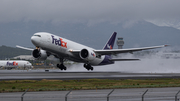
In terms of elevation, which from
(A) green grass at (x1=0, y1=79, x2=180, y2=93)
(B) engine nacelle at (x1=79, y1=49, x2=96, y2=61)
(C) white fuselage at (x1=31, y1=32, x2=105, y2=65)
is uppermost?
(C) white fuselage at (x1=31, y1=32, x2=105, y2=65)

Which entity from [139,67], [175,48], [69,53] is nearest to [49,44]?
[69,53]

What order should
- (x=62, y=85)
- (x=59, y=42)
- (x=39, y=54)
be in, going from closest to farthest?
(x=62, y=85), (x=59, y=42), (x=39, y=54)

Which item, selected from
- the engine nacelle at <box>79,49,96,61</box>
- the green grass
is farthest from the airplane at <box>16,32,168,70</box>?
the green grass

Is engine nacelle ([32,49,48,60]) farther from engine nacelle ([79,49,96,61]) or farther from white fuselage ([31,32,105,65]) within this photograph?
engine nacelle ([79,49,96,61])

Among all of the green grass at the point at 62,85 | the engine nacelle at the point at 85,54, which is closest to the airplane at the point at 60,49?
the engine nacelle at the point at 85,54

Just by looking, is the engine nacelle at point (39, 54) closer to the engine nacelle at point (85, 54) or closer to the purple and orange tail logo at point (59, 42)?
the purple and orange tail logo at point (59, 42)

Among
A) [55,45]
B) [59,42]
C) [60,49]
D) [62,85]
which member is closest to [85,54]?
[60,49]

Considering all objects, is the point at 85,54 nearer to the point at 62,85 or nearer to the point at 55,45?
the point at 55,45

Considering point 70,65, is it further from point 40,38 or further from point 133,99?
point 133,99

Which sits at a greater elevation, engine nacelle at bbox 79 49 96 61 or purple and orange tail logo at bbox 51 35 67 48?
purple and orange tail logo at bbox 51 35 67 48

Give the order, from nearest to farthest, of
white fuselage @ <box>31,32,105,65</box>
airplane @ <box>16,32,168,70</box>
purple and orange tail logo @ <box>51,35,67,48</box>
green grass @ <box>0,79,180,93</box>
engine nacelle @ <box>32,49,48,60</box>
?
green grass @ <box>0,79,180,93</box>
white fuselage @ <box>31,32,105,65</box>
airplane @ <box>16,32,168,70</box>
purple and orange tail logo @ <box>51,35,67,48</box>
engine nacelle @ <box>32,49,48,60</box>

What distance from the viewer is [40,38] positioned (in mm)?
58125

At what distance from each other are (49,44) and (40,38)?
80.5 inches

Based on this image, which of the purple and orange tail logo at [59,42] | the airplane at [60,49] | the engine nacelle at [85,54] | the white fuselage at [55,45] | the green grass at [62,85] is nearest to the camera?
the green grass at [62,85]
